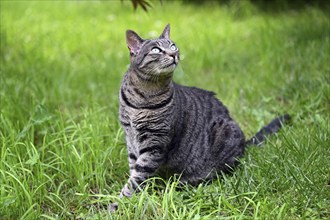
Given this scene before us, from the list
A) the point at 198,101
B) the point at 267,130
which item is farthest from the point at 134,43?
the point at 267,130

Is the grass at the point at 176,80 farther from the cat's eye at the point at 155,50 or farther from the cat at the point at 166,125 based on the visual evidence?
the cat's eye at the point at 155,50

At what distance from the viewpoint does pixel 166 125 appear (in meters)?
2.77

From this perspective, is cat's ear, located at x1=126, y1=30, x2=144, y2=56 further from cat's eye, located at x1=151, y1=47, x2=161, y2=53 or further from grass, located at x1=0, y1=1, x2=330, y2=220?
grass, located at x1=0, y1=1, x2=330, y2=220

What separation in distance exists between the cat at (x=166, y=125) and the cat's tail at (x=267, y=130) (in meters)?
0.16

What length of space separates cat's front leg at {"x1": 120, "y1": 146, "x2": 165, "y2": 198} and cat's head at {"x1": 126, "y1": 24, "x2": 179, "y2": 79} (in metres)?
0.42

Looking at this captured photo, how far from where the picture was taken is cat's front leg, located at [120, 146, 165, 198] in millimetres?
2734

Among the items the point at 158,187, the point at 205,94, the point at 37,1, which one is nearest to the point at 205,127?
the point at 205,94

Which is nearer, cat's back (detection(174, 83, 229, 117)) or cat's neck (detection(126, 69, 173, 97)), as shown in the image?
cat's neck (detection(126, 69, 173, 97))

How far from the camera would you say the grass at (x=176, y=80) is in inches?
98.7

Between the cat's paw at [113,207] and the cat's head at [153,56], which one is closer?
the cat's paw at [113,207]

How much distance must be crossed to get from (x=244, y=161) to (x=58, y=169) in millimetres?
1093

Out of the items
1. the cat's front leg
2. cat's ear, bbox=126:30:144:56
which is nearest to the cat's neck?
cat's ear, bbox=126:30:144:56

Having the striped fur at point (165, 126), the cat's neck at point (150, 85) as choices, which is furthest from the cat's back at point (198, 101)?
the cat's neck at point (150, 85)

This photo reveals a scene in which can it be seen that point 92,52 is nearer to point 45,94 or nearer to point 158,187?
point 45,94
